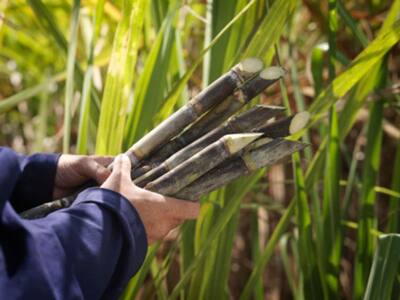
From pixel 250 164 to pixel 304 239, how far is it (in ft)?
0.89

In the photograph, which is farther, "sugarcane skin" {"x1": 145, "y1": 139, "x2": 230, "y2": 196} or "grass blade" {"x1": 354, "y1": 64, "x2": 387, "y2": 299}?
"grass blade" {"x1": 354, "y1": 64, "x2": 387, "y2": 299}

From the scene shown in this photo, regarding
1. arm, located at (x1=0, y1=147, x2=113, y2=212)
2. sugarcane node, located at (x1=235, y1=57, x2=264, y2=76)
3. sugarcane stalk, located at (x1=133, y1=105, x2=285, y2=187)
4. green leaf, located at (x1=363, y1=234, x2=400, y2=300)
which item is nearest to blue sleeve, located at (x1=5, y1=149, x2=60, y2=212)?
arm, located at (x1=0, y1=147, x2=113, y2=212)

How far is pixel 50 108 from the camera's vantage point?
6.25ft

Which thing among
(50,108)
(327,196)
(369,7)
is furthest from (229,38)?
(50,108)

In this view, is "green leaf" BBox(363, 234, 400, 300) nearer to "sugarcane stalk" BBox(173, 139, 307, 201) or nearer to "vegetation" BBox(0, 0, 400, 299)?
"vegetation" BBox(0, 0, 400, 299)

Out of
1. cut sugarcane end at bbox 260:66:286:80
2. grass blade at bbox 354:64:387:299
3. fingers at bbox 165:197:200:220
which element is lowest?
grass blade at bbox 354:64:387:299

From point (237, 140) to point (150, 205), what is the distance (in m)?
0.09

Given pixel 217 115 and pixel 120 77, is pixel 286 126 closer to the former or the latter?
pixel 217 115

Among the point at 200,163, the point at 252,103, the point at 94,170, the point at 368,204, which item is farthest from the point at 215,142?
the point at 368,204

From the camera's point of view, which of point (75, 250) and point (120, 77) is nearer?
point (75, 250)

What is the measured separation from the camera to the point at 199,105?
728mm

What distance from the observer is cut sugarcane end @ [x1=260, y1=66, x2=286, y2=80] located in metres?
0.72

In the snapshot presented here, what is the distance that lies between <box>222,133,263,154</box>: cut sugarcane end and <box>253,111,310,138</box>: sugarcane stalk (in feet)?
0.17

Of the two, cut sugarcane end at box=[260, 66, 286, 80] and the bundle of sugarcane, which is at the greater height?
cut sugarcane end at box=[260, 66, 286, 80]
